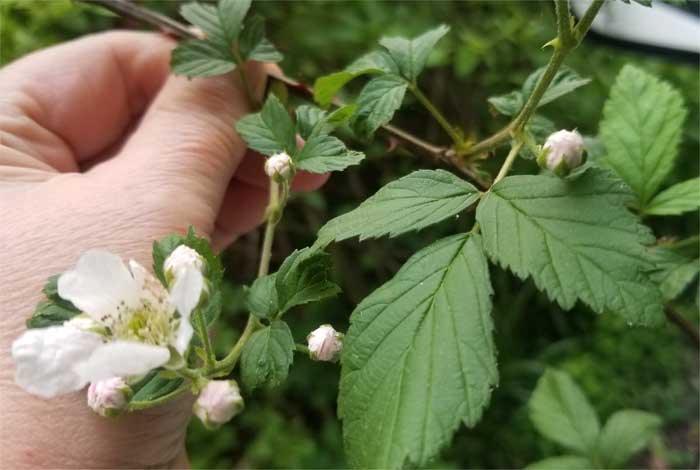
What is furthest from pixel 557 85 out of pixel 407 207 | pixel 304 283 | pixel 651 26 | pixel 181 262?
pixel 651 26

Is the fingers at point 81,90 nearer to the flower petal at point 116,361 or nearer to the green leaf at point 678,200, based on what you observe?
the flower petal at point 116,361

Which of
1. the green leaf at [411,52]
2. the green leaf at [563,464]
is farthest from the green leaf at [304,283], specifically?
the green leaf at [563,464]

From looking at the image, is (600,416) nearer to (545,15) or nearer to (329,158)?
(545,15)

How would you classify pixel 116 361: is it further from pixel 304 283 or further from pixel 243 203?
pixel 243 203

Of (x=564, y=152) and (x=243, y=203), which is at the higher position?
(x=564, y=152)

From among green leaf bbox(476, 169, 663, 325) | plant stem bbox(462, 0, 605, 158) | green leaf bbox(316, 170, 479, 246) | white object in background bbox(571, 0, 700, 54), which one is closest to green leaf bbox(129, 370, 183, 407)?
green leaf bbox(316, 170, 479, 246)

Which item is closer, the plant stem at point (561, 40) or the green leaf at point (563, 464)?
the plant stem at point (561, 40)
